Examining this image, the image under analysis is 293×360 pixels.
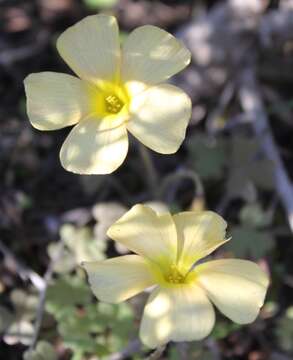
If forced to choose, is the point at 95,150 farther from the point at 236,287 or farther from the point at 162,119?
the point at 236,287

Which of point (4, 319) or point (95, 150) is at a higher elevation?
point (95, 150)

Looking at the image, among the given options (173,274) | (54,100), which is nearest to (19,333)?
(173,274)

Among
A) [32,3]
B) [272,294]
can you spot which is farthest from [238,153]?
[32,3]

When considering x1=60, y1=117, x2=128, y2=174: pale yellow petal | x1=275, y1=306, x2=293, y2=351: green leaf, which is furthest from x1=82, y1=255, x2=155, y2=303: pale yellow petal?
x1=275, y1=306, x2=293, y2=351: green leaf

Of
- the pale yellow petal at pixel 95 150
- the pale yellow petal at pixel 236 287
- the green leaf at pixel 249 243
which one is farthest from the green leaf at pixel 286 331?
the pale yellow petal at pixel 95 150

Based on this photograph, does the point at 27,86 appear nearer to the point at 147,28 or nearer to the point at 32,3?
the point at 147,28

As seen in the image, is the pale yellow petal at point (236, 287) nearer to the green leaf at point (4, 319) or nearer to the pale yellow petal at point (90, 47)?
the pale yellow petal at point (90, 47)
